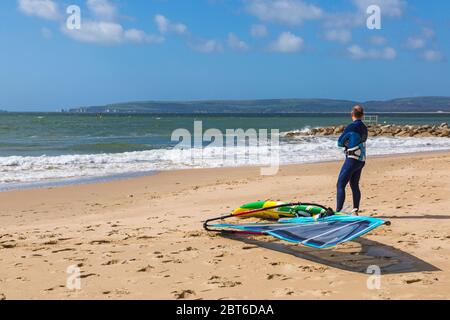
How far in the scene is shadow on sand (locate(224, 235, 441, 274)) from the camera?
5090 mm

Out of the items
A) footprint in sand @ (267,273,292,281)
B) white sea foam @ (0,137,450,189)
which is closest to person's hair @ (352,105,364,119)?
footprint in sand @ (267,273,292,281)

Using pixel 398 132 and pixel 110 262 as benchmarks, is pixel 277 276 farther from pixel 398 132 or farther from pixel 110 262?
pixel 398 132

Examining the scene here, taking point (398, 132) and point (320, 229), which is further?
point (398, 132)

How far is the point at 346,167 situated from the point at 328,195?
274 centimetres

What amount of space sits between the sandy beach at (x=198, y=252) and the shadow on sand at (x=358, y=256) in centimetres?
1

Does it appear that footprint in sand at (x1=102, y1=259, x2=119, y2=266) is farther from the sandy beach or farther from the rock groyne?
the rock groyne

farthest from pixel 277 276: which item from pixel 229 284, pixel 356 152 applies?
pixel 356 152

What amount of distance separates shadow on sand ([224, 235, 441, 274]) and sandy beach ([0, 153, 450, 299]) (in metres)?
0.01

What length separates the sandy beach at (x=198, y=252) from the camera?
455 centimetres

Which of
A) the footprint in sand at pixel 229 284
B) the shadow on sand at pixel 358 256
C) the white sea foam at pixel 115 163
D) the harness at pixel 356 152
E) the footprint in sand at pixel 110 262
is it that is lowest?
the white sea foam at pixel 115 163

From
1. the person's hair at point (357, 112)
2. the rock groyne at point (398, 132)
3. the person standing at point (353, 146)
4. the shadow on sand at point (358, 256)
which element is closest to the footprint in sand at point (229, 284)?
the shadow on sand at point (358, 256)

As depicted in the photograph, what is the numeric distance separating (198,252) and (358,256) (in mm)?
1743

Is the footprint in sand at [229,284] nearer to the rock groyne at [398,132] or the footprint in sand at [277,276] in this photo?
the footprint in sand at [277,276]

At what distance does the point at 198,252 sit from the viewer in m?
5.84
